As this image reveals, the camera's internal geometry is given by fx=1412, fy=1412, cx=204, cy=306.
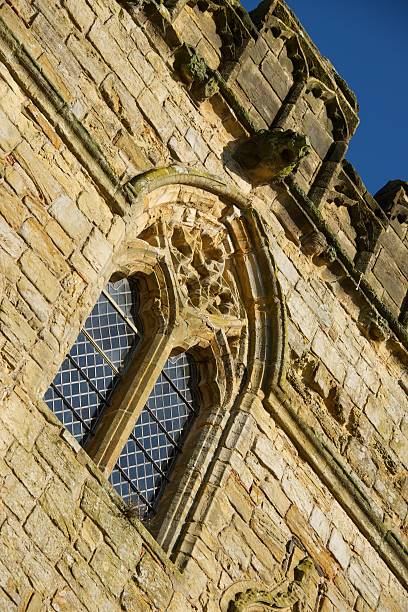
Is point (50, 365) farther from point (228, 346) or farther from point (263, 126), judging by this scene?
point (263, 126)

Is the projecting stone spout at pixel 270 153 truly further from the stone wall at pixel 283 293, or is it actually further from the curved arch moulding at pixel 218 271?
the curved arch moulding at pixel 218 271

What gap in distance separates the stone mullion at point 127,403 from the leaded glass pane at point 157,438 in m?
0.30

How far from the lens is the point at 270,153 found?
11.9 m

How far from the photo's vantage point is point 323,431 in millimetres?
11875

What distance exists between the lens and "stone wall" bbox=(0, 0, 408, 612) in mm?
9219

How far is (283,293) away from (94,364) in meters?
2.16

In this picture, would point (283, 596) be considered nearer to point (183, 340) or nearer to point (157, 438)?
point (157, 438)

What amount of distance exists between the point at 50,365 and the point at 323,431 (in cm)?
329

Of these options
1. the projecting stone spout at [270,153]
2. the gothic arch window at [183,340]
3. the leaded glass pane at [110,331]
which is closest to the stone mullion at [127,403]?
the gothic arch window at [183,340]

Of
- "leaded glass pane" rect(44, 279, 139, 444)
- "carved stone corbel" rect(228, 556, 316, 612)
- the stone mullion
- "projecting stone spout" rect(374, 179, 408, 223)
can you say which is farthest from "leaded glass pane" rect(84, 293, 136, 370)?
"projecting stone spout" rect(374, 179, 408, 223)

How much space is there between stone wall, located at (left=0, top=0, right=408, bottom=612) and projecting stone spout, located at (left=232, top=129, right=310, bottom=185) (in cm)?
14

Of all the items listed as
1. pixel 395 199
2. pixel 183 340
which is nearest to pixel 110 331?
pixel 183 340

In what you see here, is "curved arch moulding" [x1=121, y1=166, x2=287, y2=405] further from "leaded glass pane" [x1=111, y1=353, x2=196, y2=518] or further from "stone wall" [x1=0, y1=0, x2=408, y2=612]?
"leaded glass pane" [x1=111, y1=353, x2=196, y2=518]

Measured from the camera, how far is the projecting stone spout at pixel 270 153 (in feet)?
39.2
